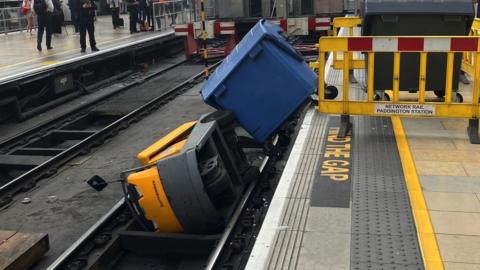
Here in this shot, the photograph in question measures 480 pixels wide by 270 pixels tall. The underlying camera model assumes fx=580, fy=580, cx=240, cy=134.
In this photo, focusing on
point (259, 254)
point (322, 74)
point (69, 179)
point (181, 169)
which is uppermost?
point (322, 74)

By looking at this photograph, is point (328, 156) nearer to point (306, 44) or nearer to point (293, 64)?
point (293, 64)

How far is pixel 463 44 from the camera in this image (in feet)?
18.6

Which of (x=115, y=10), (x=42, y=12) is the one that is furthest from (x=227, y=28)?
(x=115, y=10)

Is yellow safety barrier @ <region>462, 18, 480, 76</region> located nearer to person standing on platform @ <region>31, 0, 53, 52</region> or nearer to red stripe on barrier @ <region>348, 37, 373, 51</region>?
red stripe on barrier @ <region>348, 37, 373, 51</region>

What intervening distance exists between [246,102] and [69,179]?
256 cm

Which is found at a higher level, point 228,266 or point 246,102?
point 246,102

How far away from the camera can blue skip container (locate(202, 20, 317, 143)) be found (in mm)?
5738

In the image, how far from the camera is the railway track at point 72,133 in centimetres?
726

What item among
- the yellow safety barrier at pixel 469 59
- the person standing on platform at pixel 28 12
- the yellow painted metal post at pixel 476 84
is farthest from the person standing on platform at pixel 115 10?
the yellow painted metal post at pixel 476 84

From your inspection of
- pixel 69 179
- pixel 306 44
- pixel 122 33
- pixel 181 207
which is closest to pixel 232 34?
pixel 306 44

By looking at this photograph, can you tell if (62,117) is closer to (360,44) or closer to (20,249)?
(20,249)

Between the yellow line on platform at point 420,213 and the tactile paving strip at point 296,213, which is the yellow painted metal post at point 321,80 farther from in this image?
the yellow line on platform at point 420,213

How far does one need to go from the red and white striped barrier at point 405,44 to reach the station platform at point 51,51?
20.4ft

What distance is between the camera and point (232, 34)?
15258 millimetres
